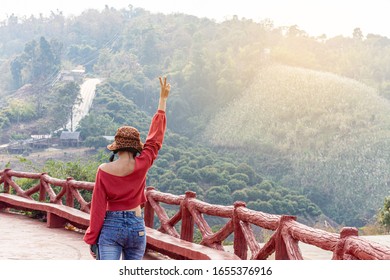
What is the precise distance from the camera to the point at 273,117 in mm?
55281

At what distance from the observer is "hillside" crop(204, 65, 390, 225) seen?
43.8m

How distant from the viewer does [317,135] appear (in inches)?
2041

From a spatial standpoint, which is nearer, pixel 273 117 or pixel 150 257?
pixel 150 257

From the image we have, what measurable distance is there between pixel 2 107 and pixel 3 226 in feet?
150

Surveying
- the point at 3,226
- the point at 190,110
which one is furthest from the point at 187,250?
the point at 190,110

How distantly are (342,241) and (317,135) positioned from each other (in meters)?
49.6

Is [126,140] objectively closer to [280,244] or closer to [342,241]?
[342,241]

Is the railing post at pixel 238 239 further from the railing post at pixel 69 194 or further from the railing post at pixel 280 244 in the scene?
the railing post at pixel 69 194

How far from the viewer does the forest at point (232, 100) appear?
41781 mm

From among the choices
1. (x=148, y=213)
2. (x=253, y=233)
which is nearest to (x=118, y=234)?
(x=253, y=233)

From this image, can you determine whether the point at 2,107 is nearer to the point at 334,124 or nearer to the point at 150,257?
the point at 334,124

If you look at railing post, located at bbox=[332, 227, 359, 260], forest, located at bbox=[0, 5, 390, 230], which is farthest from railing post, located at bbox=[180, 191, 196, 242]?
forest, located at bbox=[0, 5, 390, 230]

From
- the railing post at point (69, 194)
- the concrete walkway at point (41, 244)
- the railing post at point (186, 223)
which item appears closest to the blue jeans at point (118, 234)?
the railing post at point (186, 223)

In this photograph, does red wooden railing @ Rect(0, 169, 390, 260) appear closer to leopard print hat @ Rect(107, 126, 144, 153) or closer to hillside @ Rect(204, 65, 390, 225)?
leopard print hat @ Rect(107, 126, 144, 153)
